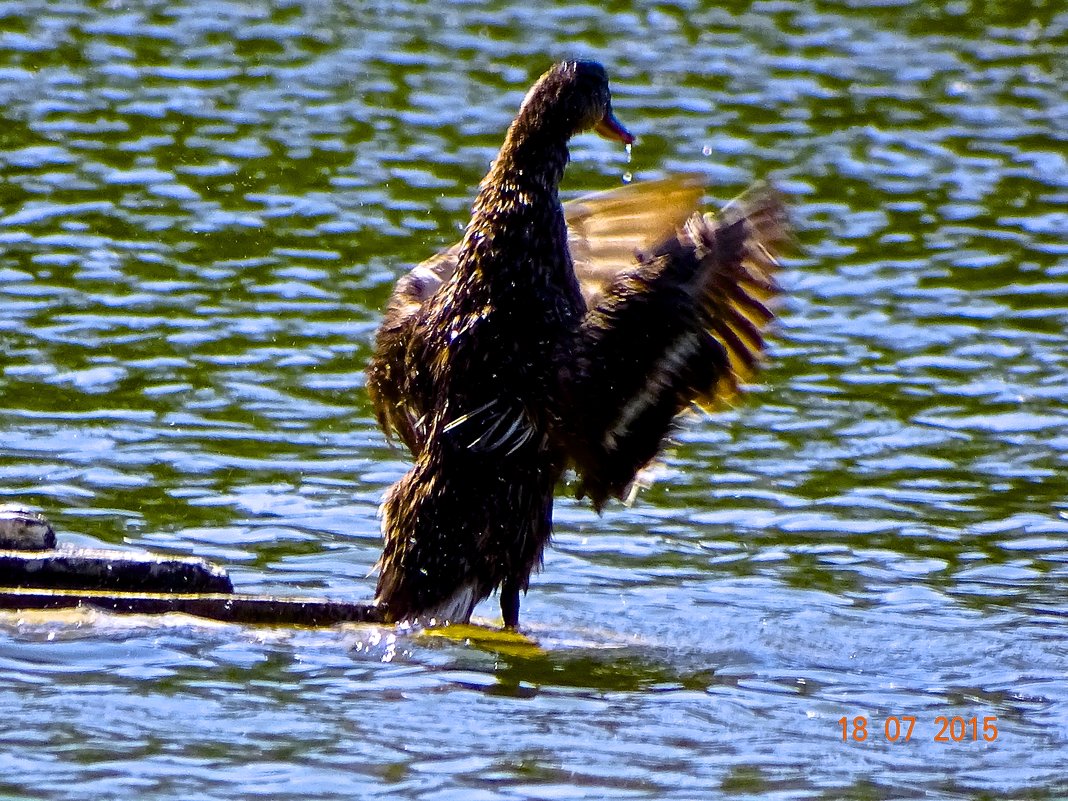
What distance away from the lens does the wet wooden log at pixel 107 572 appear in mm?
6730

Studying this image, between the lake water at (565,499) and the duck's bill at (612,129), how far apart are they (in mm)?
1661

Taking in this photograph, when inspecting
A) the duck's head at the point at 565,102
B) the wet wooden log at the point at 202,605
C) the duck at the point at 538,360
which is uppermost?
the duck's head at the point at 565,102

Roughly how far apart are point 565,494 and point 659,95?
258 inches

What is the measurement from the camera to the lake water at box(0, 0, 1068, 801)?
19.3 ft

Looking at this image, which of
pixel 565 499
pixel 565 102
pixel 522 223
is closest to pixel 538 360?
pixel 522 223

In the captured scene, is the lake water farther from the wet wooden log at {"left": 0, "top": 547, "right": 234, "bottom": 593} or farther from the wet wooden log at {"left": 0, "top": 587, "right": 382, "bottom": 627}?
the wet wooden log at {"left": 0, "top": 547, "right": 234, "bottom": 593}

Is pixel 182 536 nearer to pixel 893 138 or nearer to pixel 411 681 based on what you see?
pixel 411 681

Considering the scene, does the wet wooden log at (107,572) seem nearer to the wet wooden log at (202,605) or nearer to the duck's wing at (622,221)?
the wet wooden log at (202,605)

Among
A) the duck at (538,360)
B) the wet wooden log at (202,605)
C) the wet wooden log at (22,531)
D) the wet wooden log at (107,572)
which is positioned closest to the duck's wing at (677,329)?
the duck at (538,360)

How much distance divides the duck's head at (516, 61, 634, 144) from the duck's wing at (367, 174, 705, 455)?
0.48m

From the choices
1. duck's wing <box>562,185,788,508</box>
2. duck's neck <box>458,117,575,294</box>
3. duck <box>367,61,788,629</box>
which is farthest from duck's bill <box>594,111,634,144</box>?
duck's wing <box>562,185,788,508</box>

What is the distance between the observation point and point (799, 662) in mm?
6887

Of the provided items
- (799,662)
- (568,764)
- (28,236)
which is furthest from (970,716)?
(28,236)

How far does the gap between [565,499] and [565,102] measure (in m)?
2.39
